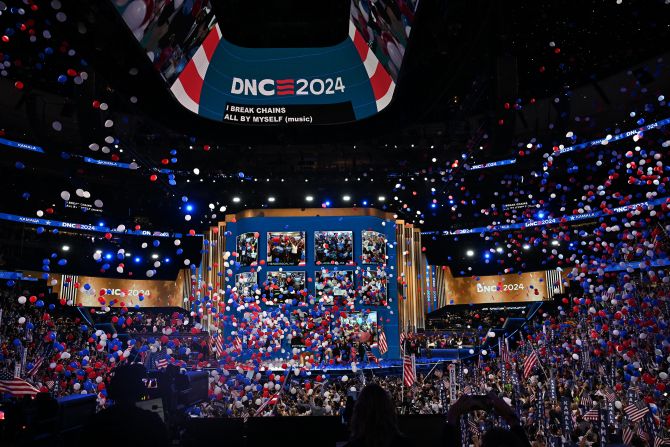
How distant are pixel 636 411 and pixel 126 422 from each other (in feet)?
18.6

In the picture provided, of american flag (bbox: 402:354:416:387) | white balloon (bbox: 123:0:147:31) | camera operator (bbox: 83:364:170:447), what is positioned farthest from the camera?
american flag (bbox: 402:354:416:387)

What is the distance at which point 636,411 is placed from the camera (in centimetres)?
645

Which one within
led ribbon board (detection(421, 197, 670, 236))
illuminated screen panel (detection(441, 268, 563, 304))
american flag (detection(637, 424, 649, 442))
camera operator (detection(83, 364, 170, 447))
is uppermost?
led ribbon board (detection(421, 197, 670, 236))

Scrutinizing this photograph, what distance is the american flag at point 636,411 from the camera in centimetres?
638

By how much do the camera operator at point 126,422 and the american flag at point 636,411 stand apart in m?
5.45

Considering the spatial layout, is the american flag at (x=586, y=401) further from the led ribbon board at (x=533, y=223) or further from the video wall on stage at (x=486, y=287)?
the video wall on stage at (x=486, y=287)

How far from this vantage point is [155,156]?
648 inches

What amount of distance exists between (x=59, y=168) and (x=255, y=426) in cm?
1854

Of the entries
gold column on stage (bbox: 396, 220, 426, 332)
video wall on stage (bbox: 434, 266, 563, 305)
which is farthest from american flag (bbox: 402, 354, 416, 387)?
video wall on stage (bbox: 434, 266, 563, 305)

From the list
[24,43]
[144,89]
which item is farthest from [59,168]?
[144,89]

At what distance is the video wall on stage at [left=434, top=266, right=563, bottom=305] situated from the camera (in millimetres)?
22531

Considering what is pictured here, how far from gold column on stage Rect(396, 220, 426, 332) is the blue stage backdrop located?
0.40 metres

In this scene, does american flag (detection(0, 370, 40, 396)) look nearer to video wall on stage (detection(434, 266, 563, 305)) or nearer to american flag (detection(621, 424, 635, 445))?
american flag (detection(621, 424, 635, 445))

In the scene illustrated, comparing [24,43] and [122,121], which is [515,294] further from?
[24,43]
